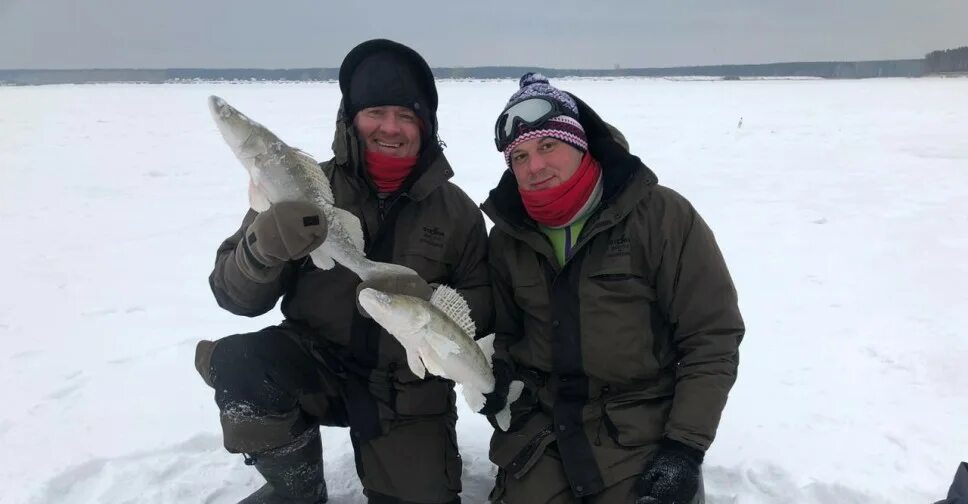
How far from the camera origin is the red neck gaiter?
9.56ft

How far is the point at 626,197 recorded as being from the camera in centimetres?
289

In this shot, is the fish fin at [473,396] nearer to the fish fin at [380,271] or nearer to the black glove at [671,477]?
the fish fin at [380,271]

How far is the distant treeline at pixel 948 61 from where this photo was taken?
91.4 metres

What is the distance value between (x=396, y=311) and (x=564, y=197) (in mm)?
1017

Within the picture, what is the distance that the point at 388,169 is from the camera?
3.17 meters

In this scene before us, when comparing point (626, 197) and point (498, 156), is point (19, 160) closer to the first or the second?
point (498, 156)

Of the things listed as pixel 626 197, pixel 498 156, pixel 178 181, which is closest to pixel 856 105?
pixel 498 156

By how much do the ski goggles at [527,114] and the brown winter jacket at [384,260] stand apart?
41cm

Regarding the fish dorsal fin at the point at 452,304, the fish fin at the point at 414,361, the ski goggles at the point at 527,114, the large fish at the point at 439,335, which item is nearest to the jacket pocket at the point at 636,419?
the large fish at the point at 439,335

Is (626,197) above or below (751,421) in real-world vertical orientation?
above

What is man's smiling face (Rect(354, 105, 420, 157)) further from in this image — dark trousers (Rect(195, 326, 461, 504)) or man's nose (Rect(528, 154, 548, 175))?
dark trousers (Rect(195, 326, 461, 504))

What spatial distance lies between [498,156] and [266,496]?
1192 cm

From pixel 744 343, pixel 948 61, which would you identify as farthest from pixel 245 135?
pixel 948 61

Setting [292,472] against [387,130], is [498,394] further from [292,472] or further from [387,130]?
[387,130]
